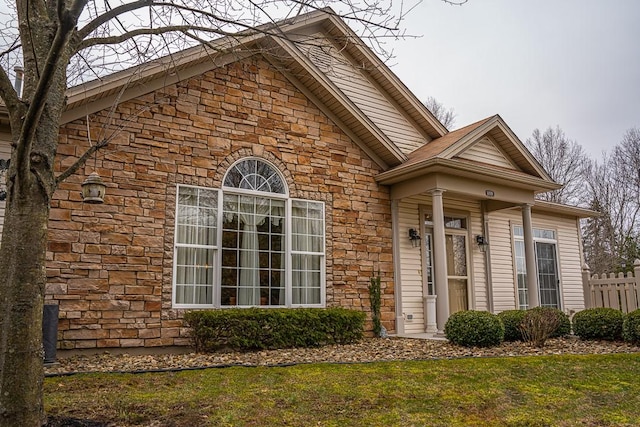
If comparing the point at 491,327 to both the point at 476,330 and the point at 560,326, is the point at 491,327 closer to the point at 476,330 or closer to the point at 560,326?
the point at 476,330

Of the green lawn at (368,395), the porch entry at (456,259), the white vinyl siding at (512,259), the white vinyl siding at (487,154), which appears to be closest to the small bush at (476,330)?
the green lawn at (368,395)

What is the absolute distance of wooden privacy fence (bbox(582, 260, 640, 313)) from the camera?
31.7 feet

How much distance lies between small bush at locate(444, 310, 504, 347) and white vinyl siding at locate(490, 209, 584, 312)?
3888mm

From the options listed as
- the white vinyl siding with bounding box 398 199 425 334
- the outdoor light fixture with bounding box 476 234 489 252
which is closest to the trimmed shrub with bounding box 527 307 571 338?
the white vinyl siding with bounding box 398 199 425 334

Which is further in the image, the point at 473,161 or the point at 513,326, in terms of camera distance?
the point at 473,161

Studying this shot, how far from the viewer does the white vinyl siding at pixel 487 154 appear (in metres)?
10.0

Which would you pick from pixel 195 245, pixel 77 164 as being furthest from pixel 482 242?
pixel 77 164

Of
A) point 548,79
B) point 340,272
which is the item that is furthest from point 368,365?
point 548,79

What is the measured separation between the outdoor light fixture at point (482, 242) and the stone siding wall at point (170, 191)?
8.62 ft

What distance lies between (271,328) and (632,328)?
→ 5.34 meters

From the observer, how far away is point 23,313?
2838 mm

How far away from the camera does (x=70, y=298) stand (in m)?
6.85

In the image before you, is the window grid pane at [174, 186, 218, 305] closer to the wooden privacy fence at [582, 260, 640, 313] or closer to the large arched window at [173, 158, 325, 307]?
the large arched window at [173, 158, 325, 307]

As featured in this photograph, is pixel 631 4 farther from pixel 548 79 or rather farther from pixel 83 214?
pixel 548 79
